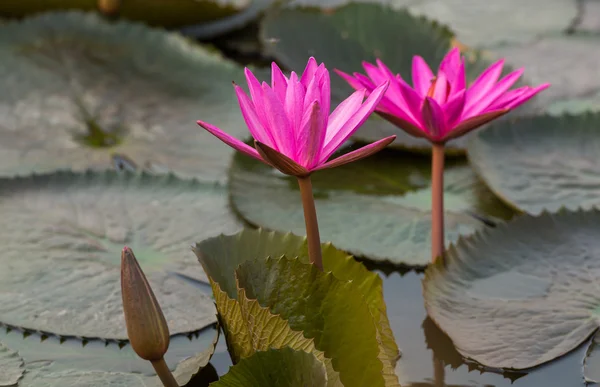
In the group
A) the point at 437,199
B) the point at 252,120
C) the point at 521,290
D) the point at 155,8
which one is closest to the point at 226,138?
the point at 252,120

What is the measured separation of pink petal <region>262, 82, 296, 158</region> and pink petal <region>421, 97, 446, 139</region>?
23 centimetres

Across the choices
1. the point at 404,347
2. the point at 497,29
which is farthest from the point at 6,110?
the point at 497,29

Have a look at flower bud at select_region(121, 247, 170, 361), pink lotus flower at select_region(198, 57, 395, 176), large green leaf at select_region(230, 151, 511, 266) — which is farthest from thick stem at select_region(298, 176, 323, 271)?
large green leaf at select_region(230, 151, 511, 266)

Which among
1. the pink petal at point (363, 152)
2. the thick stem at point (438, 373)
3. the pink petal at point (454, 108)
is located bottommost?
the thick stem at point (438, 373)

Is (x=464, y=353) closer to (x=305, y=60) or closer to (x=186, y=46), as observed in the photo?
(x=305, y=60)

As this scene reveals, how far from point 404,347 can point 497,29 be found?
1.41 meters

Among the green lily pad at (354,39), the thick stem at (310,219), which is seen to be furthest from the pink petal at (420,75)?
the green lily pad at (354,39)

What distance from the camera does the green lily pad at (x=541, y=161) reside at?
4.53 feet

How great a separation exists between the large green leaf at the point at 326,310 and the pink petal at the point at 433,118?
0.26 metres

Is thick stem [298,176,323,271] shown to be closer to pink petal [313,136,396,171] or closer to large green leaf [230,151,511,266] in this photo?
pink petal [313,136,396,171]

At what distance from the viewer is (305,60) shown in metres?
1.78

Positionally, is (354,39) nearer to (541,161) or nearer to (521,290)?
(541,161)

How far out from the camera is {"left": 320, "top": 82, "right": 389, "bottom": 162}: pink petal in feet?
2.71

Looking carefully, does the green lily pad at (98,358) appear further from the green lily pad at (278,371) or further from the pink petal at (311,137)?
the pink petal at (311,137)
